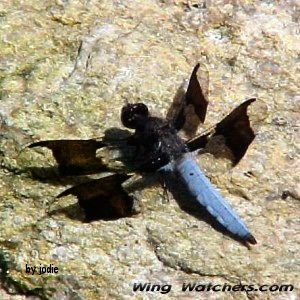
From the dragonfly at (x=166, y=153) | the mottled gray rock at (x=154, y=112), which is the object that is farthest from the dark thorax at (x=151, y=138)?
the mottled gray rock at (x=154, y=112)

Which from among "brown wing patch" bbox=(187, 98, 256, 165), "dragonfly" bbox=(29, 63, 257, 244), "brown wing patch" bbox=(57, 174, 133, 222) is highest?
"brown wing patch" bbox=(187, 98, 256, 165)

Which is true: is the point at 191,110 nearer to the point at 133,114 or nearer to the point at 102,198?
the point at 133,114

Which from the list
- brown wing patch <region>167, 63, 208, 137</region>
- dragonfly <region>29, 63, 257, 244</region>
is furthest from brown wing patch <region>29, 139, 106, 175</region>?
brown wing patch <region>167, 63, 208, 137</region>

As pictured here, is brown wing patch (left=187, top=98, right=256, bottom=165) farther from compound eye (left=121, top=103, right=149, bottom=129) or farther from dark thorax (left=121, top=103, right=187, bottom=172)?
compound eye (left=121, top=103, right=149, bottom=129)

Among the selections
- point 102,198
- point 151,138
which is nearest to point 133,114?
point 151,138

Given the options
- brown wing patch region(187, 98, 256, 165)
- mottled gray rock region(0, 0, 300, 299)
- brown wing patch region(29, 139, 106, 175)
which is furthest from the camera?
brown wing patch region(187, 98, 256, 165)

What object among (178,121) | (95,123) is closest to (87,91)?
(95,123)

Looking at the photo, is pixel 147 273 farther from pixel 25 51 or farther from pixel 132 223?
pixel 25 51
